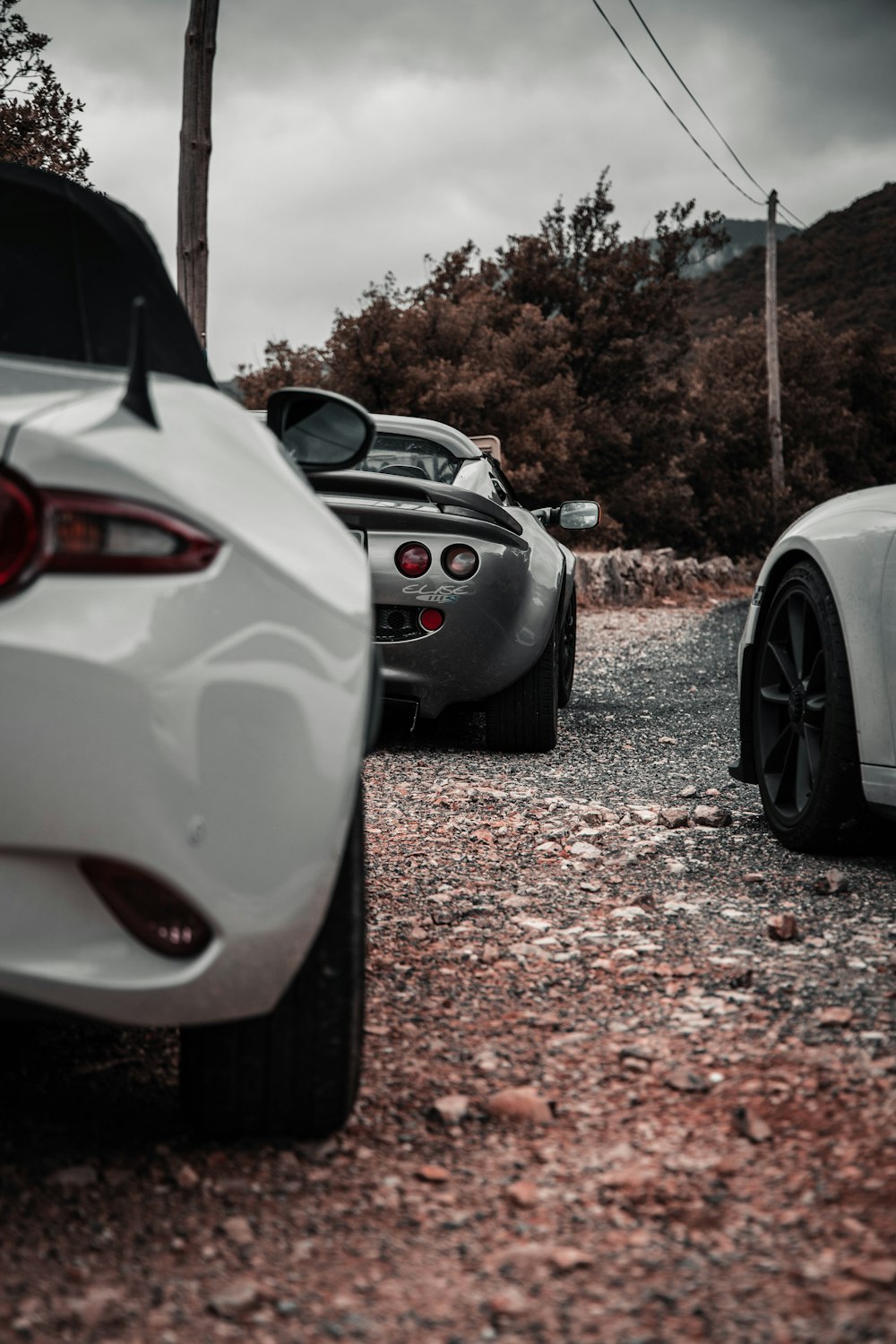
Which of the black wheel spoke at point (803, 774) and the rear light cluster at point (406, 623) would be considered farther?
the rear light cluster at point (406, 623)

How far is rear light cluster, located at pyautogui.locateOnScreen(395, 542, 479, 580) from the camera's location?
5.23 m

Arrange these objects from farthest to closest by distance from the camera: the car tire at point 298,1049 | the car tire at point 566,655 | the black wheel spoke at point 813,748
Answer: the car tire at point 566,655
the black wheel spoke at point 813,748
the car tire at point 298,1049

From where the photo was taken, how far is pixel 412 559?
5.24 metres

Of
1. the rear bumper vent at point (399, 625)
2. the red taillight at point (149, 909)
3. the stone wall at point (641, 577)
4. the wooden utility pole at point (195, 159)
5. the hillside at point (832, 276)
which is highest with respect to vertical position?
the hillside at point (832, 276)

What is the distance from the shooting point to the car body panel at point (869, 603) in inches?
131

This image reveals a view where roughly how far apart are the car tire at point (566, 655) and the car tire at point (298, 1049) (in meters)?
5.02

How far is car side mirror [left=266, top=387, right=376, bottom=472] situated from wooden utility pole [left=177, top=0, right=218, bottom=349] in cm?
657

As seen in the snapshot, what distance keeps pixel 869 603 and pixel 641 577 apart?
47.0 feet

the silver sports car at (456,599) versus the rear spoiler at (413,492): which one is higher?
the rear spoiler at (413,492)

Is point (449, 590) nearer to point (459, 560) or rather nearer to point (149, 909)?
point (459, 560)

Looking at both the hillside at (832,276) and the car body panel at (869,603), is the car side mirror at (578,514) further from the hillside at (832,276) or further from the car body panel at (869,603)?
the hillside at (832,276)

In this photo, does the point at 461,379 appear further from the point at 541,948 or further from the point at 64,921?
the point at 64,921

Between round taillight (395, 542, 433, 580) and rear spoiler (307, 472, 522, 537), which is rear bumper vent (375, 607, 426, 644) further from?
rear spoiler (307, 472, 522, 537)

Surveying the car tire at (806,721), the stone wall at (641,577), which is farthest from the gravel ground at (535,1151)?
the stone wall at (641,577)
